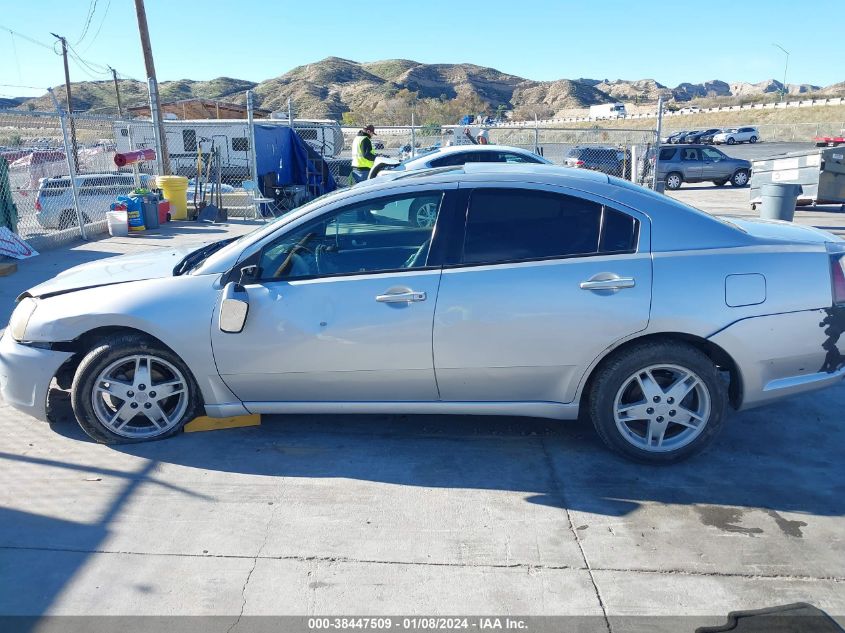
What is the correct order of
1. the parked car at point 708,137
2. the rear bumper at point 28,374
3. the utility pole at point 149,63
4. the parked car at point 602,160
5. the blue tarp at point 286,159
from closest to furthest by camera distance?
1. the rear bumper at point 28,374
2. the blue tarp at point 286,159
3. the utility pole at point 149,63
4. the parked car at point 602,160
5. the parked car at point 708,137

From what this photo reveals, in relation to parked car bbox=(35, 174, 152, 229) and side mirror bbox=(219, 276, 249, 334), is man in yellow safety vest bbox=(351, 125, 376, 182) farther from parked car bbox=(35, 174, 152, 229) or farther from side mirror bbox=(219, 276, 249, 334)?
side mirror bbox=(219, 276, 249, 334)

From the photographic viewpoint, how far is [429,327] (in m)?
3.78

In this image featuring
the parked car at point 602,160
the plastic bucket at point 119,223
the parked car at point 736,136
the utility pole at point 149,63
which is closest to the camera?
the plastic bucket at point 119,223

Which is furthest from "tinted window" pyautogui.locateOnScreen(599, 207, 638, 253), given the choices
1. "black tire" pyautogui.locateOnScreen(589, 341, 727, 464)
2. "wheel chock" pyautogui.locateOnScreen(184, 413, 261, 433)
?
"wheel chock" pyautogui.locateOnScreen(184, 413, 261, 433)

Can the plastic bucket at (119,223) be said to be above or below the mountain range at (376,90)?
below

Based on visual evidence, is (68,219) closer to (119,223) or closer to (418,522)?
(119,223)

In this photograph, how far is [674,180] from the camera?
77.8 ft

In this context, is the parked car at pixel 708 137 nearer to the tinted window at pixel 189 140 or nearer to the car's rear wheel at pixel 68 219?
the tinted window at pixel 189 140

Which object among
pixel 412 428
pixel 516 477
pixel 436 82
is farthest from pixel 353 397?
pixel 436 82

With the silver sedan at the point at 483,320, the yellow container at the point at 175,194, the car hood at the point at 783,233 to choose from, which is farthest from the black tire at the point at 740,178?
the silver sedan at the point at 483,320

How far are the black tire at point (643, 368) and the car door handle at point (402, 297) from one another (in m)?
1.12

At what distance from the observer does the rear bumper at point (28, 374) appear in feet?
13.4

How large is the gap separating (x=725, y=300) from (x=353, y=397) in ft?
7.16

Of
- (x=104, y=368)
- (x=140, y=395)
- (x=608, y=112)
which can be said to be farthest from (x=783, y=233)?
(x=608, y=112)
